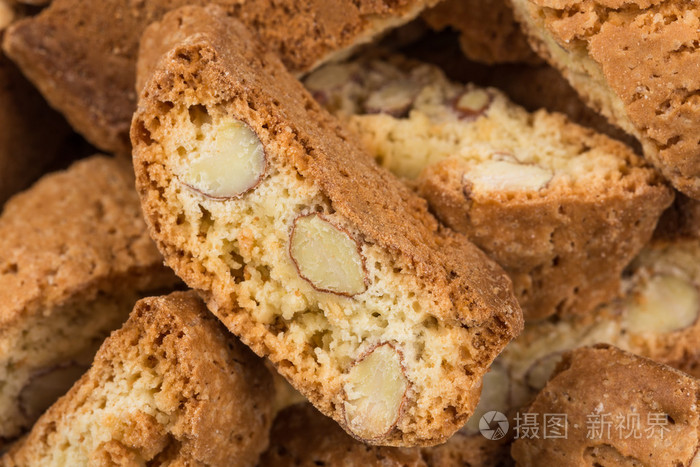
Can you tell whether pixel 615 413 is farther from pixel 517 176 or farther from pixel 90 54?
pixel 90 54

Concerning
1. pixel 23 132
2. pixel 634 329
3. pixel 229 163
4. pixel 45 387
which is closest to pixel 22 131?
pixel 23 132

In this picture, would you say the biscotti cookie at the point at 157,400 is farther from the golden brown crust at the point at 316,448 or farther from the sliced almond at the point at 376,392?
the sliced almond at the point at 376,392

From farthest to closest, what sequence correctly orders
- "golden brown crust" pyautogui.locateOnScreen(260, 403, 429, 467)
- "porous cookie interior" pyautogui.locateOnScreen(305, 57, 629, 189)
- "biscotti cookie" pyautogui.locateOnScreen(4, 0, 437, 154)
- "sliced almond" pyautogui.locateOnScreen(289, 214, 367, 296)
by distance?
"biscotti cookie" pyautogui.locateOnScreen(4, 0, 437, 154) → "porous cookie interior" pyautogui.locateOnScreen(305, 57, 629, 189) → "golden brown crust" pyautogui.locateOnScreen(260, 403, 429, 467) → "sliced almond" pyautogui.locateOnScreen(289, 214, 367, 296)

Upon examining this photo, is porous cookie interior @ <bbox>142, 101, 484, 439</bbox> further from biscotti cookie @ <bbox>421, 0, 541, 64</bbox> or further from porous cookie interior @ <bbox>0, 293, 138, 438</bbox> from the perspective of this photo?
biscotti cookie @ <bbox>421, 0, 541, 64</bbox>

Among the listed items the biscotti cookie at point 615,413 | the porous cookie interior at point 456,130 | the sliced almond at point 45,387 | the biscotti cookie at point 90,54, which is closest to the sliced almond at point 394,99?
the porous cookie interior at point 456,130

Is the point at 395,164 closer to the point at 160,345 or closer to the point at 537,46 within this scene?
the point at 537,46

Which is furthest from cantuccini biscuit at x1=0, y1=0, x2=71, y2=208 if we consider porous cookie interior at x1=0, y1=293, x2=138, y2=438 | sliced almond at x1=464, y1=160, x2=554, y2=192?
sliced almond at x1=464, y1=160, x2=554, y2=192
